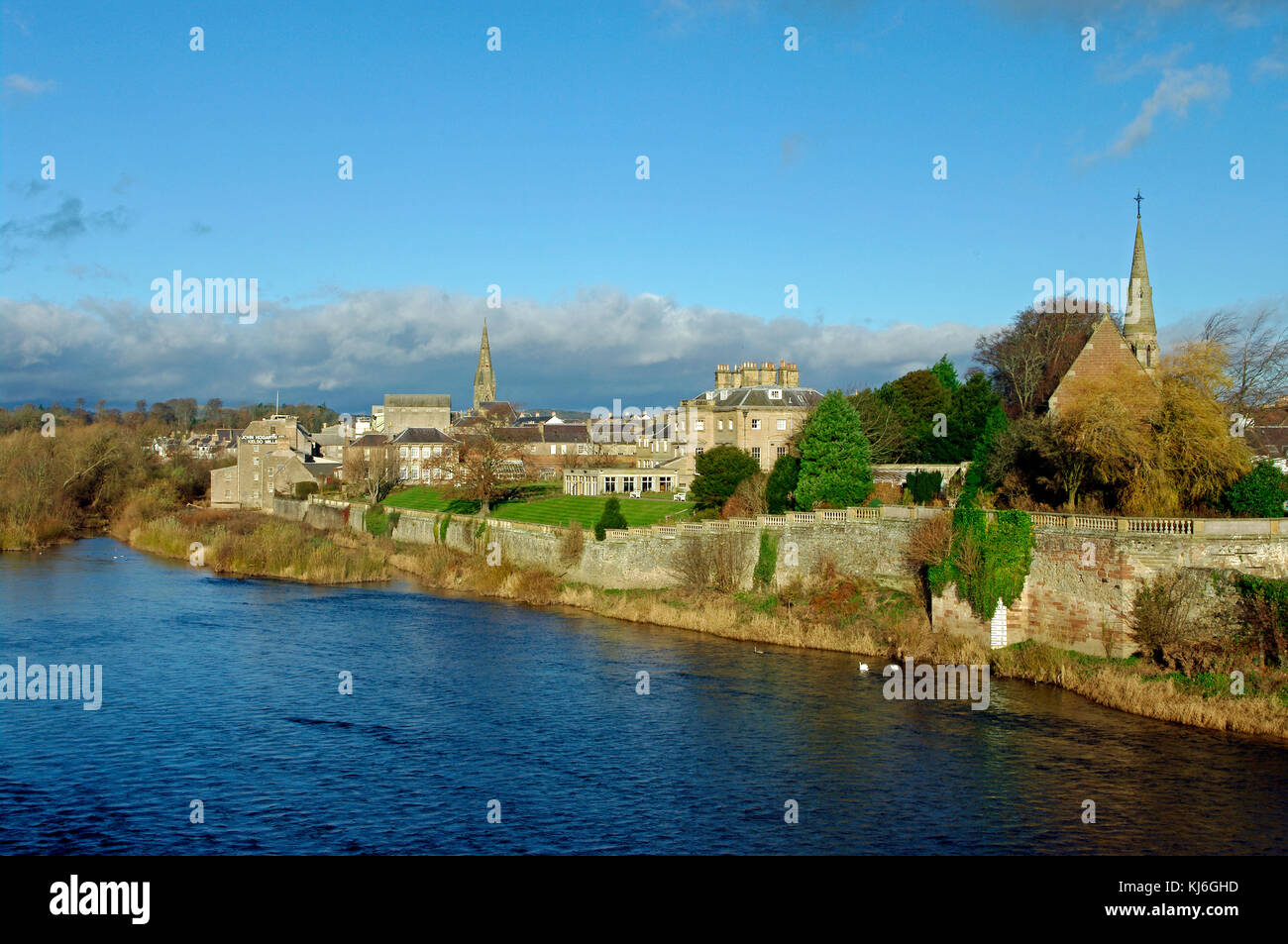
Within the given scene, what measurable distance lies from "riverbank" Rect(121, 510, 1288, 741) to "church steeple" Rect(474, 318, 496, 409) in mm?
97883

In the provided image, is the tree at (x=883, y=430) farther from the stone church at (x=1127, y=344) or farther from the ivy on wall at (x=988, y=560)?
the ivy on wall at (x=988, y=560)

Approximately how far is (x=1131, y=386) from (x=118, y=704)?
30.4 meters

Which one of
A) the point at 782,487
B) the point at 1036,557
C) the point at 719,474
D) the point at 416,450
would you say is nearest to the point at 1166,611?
the point at 1036,557

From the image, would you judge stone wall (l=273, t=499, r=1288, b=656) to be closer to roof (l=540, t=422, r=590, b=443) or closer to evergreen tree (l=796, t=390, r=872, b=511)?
evergreen tree (l=796, t=390, r=872, b=511)

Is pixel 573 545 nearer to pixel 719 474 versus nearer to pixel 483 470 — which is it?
pixel 719 474

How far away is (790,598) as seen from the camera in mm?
38156

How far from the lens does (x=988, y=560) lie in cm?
3184

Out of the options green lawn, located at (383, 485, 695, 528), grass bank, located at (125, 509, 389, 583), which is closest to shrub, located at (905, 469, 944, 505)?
green lawn, located at (383, 485, 695, 528)

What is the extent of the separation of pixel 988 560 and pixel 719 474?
20.0 m

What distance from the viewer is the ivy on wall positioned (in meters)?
31.5

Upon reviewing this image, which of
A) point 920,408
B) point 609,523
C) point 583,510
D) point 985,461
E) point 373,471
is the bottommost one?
point 609,523
